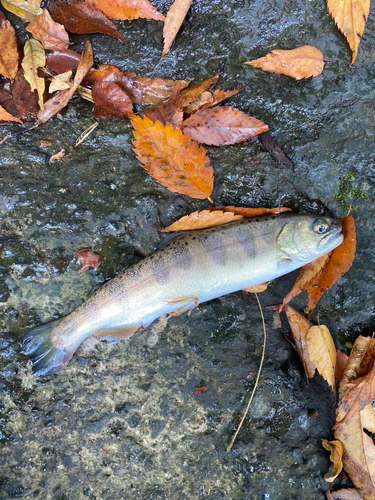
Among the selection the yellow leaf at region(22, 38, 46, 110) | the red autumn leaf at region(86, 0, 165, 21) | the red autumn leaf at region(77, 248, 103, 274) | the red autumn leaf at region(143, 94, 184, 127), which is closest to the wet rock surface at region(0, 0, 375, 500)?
the red autumn leaf at region(77, 248, 103, 274)

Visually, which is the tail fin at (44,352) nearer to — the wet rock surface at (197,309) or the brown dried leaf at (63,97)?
the wet rock surface at (197,309)

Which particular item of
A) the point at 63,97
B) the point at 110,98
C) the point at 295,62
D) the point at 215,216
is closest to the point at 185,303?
the point at 215,216

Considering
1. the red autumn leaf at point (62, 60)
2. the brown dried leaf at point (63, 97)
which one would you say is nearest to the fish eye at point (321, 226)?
the brown dried leaf at point (63, 97)

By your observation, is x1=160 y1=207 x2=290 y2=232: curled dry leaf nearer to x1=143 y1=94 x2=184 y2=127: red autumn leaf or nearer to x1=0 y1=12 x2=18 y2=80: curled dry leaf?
x1=143 y1=94 x2=184 y2=127: red autumn leaf

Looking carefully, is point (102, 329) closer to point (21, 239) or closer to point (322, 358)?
point (21, 239)

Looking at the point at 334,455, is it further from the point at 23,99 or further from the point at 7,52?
A: the point at 7,52
